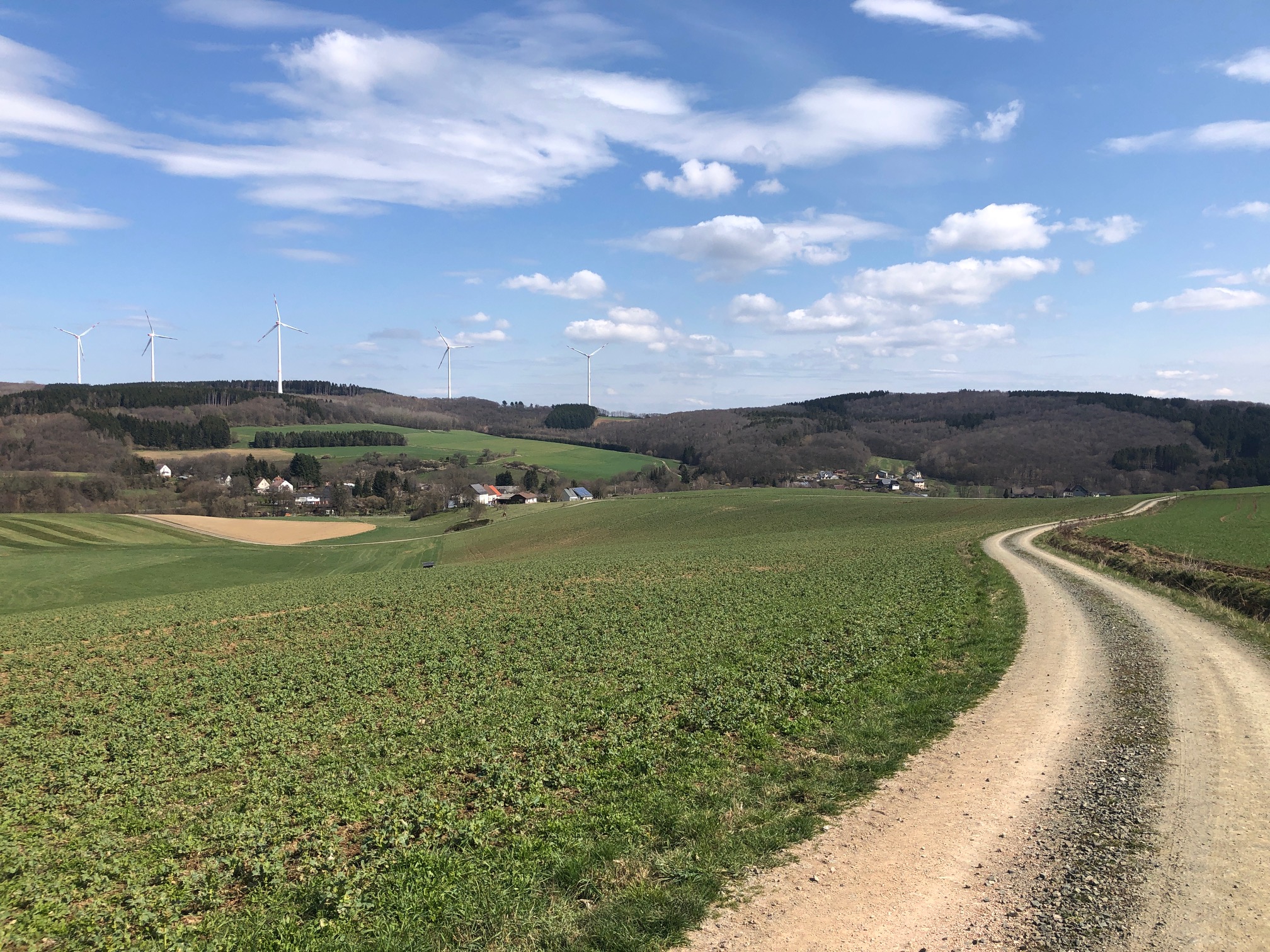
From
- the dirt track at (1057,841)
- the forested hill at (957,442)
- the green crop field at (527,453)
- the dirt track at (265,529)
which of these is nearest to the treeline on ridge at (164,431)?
the forested hill at (957,442)

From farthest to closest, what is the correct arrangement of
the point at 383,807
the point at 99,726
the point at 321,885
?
the point at 99,726 < the point at 383,807 < the point at 321,885

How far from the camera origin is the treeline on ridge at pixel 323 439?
177125mm

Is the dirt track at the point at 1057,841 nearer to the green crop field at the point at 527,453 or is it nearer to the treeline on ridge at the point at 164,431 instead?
the green crop field at the point at 527,453

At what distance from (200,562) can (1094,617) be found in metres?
67.8

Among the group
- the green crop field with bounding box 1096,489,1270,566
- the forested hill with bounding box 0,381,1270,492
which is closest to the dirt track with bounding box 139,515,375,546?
the forested hill with bounding box 0,381,1270,492

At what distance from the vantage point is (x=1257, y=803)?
9.09 meters

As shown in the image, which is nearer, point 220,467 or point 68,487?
point 68,487

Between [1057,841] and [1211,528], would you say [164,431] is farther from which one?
[1057,841]

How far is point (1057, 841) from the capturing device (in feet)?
27.7

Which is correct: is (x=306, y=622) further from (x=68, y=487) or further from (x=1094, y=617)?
(x=68, y=487)

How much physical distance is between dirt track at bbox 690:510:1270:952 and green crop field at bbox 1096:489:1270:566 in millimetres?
23945

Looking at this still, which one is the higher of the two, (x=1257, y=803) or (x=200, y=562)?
(x=1257, y=803)

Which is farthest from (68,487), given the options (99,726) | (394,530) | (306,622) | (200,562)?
(99,726)

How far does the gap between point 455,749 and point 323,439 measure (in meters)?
190
